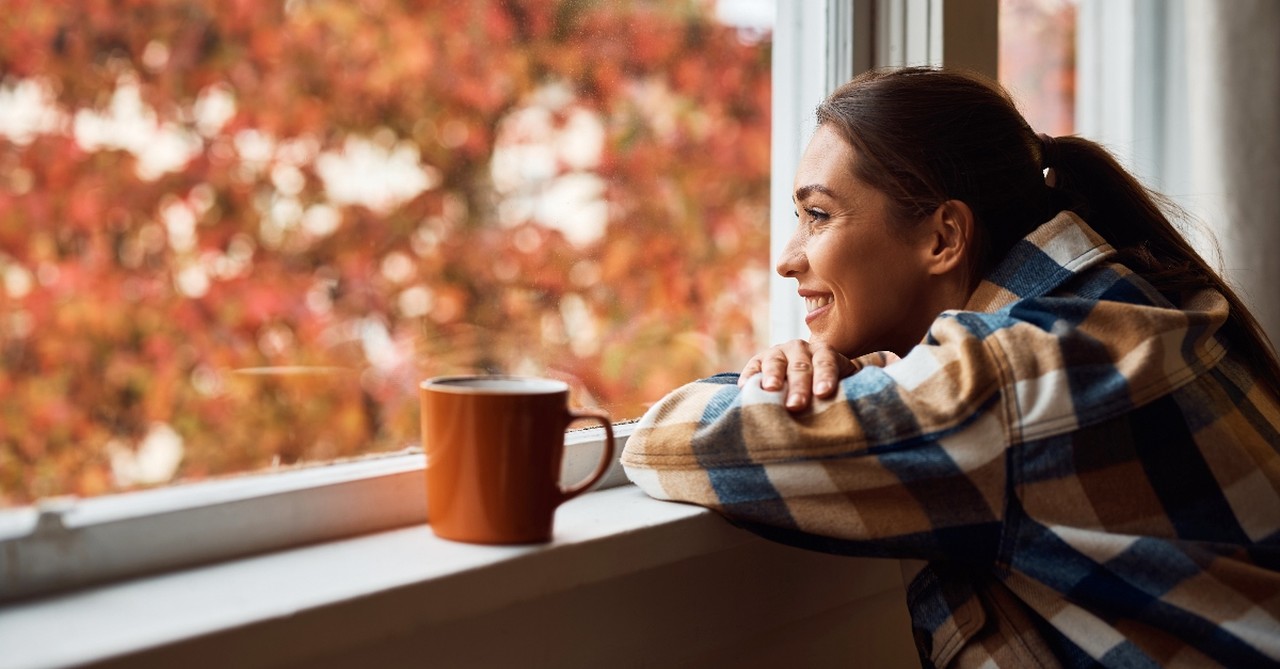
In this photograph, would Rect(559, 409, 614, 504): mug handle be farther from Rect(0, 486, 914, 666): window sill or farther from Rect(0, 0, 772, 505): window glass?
Rect(0, 0, 772, 505): window glass

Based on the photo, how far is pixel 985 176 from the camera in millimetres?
1068

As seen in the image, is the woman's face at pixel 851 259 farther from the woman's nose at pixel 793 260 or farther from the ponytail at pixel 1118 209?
the ponytail at pixel 1118 209

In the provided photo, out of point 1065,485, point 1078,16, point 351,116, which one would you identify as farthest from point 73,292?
point 1078,16

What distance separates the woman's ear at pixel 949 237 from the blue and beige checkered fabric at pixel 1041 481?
0.45 feet

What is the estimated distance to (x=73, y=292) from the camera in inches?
30.6

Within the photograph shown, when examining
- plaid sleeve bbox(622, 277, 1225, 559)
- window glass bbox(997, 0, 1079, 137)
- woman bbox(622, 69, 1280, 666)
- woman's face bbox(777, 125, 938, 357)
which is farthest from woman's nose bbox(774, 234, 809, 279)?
window glass bbox(997, 0, 1079, 137)

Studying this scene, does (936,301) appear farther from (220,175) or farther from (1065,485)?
(220,175)

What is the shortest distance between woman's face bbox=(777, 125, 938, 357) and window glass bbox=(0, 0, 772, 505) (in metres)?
0.20

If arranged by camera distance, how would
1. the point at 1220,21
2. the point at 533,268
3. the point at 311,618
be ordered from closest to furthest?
the point at 311,618 < the point at 533,268 < the point at 1220,21

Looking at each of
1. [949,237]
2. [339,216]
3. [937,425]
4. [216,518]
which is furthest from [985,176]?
[216,518]

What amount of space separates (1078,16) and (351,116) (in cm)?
147

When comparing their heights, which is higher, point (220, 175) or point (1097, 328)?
point (220, 175)

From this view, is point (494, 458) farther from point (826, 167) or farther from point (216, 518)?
point (826, 167)

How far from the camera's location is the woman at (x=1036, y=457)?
856mm
